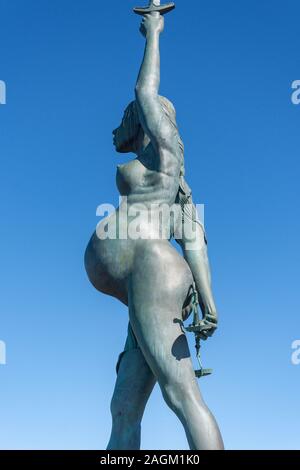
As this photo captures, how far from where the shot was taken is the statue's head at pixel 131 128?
6.94m

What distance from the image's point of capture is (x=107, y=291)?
6.43 metres

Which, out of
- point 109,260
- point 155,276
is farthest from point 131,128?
point 155,276

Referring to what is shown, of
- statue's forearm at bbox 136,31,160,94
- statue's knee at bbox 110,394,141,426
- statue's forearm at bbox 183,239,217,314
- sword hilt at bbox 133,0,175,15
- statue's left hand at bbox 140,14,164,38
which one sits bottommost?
statue's knee at bbox 110,394,141,426

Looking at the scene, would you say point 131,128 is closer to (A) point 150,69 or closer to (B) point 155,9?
(A) point 150,69

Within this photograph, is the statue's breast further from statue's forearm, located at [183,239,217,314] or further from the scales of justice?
statue's forearm, located at [183,239,217,314]

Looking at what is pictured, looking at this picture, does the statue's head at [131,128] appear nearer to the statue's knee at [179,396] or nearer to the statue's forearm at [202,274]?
the statue's forearm at [202,274]

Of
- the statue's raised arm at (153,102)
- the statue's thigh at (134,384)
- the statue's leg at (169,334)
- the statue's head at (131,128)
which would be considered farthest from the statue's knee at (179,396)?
the statue's head at (131,128)

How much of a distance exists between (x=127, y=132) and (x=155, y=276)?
5.18ft

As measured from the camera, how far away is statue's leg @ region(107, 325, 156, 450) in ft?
20.4

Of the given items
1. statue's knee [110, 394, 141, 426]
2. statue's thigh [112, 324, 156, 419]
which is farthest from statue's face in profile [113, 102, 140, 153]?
statue's knee [110, 394, 141, 426]

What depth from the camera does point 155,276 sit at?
609 cm

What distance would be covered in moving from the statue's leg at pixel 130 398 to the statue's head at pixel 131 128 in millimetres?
1738
